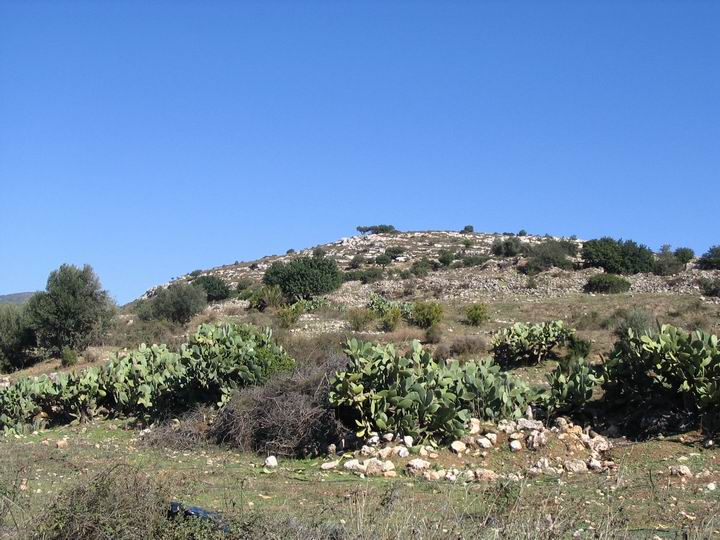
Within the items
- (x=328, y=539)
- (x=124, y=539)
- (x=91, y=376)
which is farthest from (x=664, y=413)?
(x=91, y=376)

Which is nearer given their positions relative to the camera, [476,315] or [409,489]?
[409,489]

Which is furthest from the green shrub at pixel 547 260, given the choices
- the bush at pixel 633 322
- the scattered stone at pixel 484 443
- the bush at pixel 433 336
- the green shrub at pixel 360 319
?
the scattered stone at pixel 484 443

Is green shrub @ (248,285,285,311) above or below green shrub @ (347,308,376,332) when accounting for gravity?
above

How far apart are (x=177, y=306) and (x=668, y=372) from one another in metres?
27.5

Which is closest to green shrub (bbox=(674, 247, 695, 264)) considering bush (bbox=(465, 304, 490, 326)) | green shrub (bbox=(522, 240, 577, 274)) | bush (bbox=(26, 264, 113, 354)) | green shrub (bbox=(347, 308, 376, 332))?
green shrub (bbox=(522, 240, 577, 274))

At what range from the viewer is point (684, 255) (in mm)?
39906

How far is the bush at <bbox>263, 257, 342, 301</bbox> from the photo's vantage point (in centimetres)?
3744

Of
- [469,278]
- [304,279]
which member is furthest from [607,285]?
[304,279]

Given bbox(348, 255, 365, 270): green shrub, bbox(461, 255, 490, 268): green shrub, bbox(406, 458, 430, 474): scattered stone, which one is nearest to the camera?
bbox(406, 458, 430, 474): scattered stone

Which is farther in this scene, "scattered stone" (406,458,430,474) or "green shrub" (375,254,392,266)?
"green shrub" (375,254,392,266)

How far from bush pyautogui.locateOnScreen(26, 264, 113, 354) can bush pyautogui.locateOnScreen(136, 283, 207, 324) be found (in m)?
5.47

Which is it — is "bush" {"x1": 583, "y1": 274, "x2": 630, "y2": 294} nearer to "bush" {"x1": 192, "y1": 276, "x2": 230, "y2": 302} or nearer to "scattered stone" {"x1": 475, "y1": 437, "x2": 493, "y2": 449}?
"bush" {"x1": 192, "y1": 276, "x2": 230, "y2": 302}

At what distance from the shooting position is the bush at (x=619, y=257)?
3741cm

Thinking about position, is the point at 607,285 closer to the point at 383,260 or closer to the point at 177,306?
the point at 177,306
